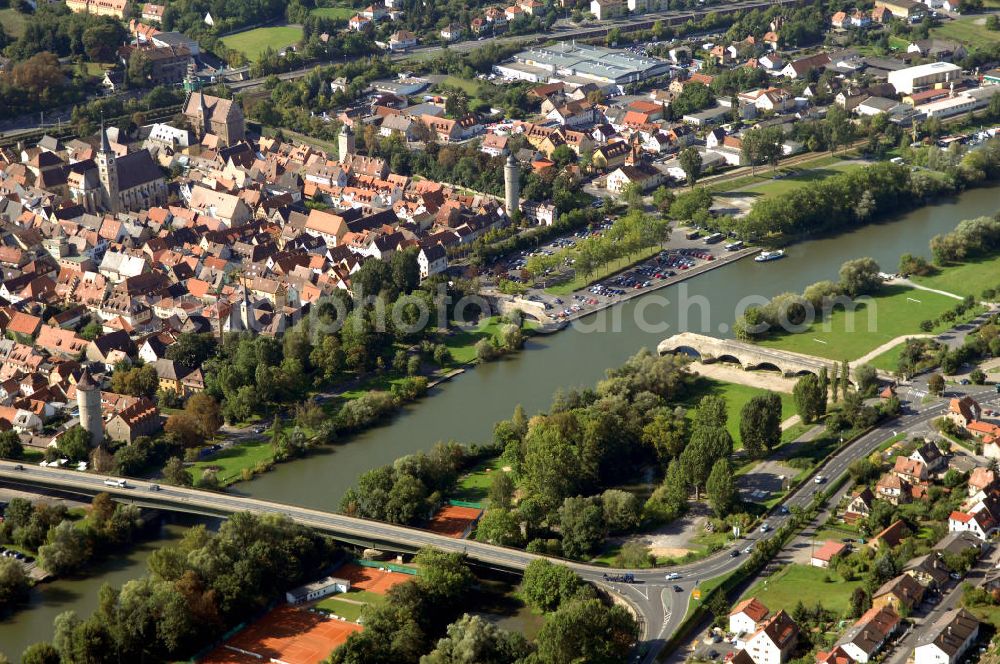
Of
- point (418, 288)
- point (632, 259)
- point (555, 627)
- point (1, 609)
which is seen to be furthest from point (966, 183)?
point (1, 609)

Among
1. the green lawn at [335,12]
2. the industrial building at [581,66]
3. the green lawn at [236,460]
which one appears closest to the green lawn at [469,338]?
the green lawn at [236,460]

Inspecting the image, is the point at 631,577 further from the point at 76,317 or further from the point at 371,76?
the point at 371,76

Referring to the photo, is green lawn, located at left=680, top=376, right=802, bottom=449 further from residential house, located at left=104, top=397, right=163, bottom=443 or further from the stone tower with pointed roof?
the stone tower with pointed roof

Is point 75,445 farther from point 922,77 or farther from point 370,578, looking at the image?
point 922,77

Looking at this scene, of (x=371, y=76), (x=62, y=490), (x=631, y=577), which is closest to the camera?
(x=631, y=577)

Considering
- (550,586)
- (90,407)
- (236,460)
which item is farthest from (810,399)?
(90,407)

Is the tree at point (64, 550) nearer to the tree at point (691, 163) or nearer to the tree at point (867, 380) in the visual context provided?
the tree at point (867, 380)
